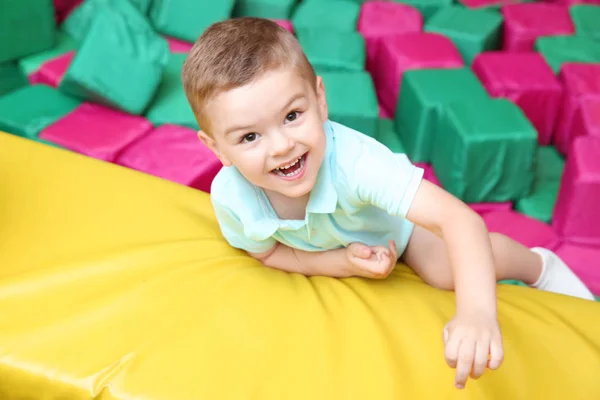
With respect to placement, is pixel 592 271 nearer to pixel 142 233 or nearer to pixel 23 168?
pixel 142 233

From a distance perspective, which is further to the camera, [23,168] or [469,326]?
[23,168]

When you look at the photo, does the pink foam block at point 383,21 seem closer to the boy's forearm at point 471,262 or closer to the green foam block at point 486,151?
the green foam block at point 486,151

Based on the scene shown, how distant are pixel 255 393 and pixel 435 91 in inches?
45.4

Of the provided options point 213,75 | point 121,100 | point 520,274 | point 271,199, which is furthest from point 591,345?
point 121,100

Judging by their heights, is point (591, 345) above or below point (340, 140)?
below

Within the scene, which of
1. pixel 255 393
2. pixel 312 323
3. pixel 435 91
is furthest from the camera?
pixel 435 91

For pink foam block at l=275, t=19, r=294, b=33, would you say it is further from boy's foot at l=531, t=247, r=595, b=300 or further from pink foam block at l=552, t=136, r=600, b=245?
boy's foot at l=531, t=247, r=595, b=300

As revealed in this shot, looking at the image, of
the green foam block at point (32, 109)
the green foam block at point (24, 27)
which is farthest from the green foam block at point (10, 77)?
the green foam block at point (32, 109)

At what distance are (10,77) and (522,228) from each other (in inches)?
60.6

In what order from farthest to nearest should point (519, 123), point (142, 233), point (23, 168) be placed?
1. point (519, 123)
2. point (23, 168)
3. point (142, 233)

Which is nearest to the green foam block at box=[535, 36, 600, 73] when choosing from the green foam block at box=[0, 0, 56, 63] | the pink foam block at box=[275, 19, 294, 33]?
the pink foam block at box=[275, 19, 294, 33]

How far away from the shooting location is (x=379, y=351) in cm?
90

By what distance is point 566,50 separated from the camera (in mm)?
2084

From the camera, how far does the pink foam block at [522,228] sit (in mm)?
1543
